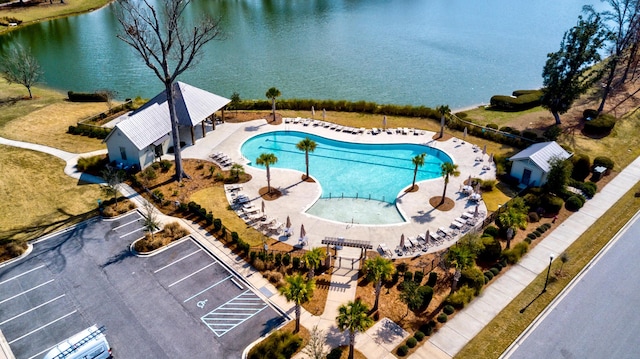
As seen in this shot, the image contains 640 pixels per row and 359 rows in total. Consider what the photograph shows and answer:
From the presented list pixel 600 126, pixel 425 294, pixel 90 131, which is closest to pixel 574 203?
pixel 600 126

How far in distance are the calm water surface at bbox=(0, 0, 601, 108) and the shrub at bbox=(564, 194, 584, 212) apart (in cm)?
2955

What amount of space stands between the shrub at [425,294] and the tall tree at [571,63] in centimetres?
Answer: 3777

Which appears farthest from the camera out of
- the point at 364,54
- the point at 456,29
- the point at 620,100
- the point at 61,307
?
the point at 456,29

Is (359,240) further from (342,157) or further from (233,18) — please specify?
(233,18)

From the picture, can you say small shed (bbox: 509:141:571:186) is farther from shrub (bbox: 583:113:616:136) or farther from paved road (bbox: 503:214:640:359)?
shrub (bbox: 583:113:616:136)

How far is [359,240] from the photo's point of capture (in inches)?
1494

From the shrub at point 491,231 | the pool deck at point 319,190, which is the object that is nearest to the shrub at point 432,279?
the pool deck at point 319,190

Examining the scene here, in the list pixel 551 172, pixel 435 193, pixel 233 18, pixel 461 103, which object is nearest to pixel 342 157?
pixel 435 193

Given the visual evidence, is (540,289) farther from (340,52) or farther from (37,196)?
(340,52)

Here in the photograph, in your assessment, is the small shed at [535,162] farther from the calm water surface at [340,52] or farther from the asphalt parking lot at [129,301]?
the asphalt parking lot at [129,301]

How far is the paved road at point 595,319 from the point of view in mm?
29859

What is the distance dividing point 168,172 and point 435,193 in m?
28.4

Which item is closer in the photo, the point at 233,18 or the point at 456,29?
the point at 456,29

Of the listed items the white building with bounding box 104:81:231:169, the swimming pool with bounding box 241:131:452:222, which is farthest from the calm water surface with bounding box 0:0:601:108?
the white building with bounding box 104:81:231:169
